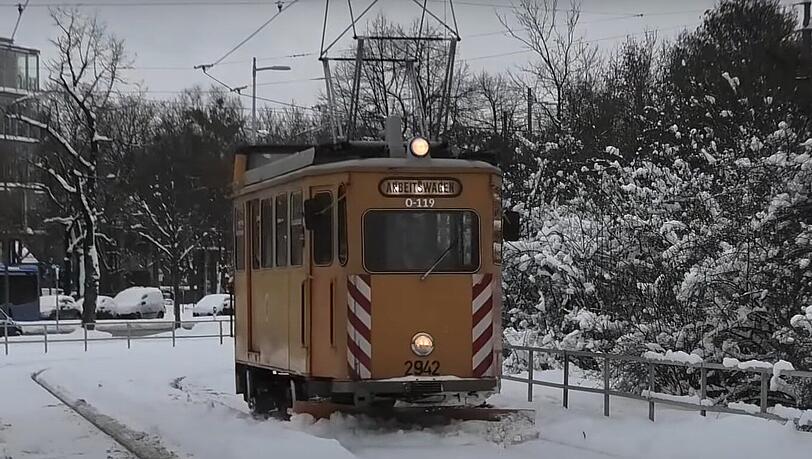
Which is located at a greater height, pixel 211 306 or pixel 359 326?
pixel 359 326

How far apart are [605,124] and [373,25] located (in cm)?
777

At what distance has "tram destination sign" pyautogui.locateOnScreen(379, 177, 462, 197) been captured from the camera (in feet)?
42.1

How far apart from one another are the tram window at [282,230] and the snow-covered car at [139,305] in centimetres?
4204

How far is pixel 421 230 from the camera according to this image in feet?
42.5

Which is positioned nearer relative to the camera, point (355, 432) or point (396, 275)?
point (396, 275)

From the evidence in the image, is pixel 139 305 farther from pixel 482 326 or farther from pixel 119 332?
pixel 482 326

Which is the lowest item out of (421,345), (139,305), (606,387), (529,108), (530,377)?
(139,305)

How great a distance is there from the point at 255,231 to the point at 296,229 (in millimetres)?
1638

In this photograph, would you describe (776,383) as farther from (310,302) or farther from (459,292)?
(310,302)

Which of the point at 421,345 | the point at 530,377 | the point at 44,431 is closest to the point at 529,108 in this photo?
the point at 530,377

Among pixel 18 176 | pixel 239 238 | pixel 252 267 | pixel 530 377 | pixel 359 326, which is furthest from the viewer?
pixel 18 176

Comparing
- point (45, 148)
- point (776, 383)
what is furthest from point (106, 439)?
point (45, 148)

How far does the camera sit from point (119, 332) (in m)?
42.7

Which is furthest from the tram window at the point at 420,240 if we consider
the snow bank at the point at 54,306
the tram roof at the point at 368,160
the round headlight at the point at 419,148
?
the snow bank at the point at 54,306
